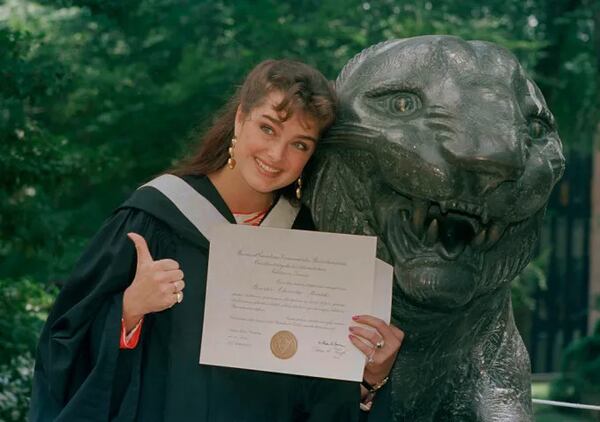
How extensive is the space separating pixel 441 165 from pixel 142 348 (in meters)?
0.89

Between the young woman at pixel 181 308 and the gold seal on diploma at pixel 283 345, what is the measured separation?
154 mm

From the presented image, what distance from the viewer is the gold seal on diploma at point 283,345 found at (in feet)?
8.60

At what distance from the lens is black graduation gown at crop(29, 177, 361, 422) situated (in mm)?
2646

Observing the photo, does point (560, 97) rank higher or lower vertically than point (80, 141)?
higher

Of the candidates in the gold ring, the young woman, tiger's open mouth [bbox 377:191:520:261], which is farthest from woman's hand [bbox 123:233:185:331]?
tiger's open mouth [bbox 377:191:520:261]

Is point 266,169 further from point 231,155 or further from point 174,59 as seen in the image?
point 174,59

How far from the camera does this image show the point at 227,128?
9.35 ft

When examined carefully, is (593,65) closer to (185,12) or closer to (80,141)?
(185,12)

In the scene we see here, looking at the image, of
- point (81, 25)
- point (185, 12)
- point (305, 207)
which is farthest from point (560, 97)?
point (305, 207)

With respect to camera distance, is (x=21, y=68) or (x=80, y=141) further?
(x=80, y=141)

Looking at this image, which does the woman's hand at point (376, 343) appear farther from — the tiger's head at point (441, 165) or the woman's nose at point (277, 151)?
the woman's nose at point (277, 151)

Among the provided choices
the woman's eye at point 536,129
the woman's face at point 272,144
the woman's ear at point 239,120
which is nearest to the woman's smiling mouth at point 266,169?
the woman's face at point 272,144

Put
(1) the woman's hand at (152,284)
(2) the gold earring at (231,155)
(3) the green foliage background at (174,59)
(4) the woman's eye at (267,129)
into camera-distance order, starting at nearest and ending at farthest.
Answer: (1) the woman's hand at (152,284), (4) the woman's eye at (267,129), (2) the gold earring at (231,155), (3) the green foliage background at (174,59)

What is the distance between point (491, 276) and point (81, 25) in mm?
8083
